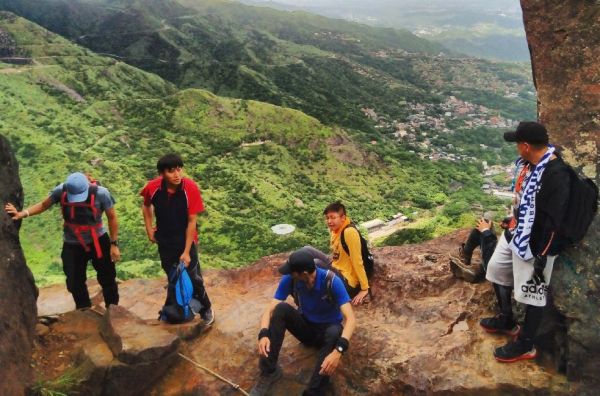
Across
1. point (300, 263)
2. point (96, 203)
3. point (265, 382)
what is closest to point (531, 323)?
point (300, 263)

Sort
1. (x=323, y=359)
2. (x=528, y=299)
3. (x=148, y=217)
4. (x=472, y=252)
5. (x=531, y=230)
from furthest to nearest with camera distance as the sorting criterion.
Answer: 1. (x=472, y=252)
2. (x=148, y=217)
3. (x=323, y=359)
4. (x=528, y=299)
5. (x=531, y=230)

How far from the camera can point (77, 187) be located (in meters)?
6.48

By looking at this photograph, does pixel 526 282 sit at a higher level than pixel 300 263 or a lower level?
→ higher

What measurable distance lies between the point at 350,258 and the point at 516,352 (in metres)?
2.56

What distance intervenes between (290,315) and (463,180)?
9763 cm

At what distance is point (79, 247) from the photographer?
6.92 metres

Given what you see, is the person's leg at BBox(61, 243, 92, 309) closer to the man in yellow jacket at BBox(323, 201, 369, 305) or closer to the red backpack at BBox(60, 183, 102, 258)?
the red backpack at BBox(60, 183, 102, 258)

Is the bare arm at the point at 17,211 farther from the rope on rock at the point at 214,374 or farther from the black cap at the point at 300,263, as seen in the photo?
the black cap at the point at 300,263

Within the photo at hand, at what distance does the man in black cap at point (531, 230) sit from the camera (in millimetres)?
4953

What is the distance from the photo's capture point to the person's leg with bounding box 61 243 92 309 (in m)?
6.93

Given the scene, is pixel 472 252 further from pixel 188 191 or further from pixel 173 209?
pixel 173 209

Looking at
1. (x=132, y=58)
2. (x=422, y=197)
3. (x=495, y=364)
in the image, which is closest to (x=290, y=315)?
(x=495, y=364)

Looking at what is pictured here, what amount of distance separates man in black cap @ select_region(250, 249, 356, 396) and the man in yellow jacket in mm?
1001

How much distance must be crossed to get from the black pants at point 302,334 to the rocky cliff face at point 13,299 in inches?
108
